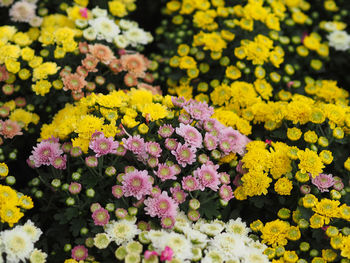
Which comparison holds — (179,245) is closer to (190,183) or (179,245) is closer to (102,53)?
(190,183)

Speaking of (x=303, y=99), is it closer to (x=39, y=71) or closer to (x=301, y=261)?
(x=301, y=261)

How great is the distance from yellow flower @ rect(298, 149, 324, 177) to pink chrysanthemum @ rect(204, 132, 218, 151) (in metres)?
0.61

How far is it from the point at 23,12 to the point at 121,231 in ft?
8.56

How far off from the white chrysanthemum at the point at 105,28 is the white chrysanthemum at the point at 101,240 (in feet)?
6.42

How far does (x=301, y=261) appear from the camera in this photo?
2.73 m

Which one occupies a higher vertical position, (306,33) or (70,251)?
(306,33)

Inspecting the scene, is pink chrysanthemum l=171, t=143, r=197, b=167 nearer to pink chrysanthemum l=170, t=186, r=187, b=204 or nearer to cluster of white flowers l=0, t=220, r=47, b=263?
pink chrysanthemum l=170, t=186, r=187, b=204

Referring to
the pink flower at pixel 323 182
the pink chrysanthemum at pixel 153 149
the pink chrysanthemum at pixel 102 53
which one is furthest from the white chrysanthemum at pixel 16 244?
the pink flower at pixel 323 182

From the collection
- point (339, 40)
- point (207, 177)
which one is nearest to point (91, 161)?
point (207, 177)

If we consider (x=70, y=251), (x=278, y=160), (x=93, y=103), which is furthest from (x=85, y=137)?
(x=278, y=160)

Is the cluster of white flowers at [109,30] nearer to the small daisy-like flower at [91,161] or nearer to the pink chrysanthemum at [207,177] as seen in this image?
the small daisy-like flower at [91,161]

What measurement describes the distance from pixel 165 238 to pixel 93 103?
1161 millimetres

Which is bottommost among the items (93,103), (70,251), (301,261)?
(70,251)

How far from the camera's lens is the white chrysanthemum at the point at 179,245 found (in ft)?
8.08
